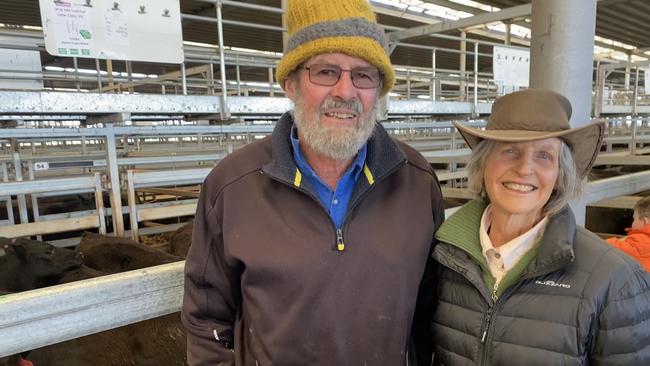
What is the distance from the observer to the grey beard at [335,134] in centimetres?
138

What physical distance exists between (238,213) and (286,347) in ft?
1.39

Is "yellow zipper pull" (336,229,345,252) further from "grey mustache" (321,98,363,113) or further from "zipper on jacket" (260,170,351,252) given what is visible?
"grey mustache" (321,98,363,113)

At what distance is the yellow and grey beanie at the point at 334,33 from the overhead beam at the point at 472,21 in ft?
11.1

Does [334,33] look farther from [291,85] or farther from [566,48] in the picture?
[566,48]

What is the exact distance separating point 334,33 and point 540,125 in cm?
66

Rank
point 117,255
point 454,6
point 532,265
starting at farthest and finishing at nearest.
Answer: point 454,6 → point 117,255 → point 532,265

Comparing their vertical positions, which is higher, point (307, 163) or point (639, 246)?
point (307, 163)

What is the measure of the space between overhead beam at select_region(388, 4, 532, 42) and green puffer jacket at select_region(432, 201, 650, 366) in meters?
3.66

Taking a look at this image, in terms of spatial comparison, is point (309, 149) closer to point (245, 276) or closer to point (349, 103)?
point (349, 103)

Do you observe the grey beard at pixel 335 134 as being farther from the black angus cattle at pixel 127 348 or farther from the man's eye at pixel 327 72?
the black angus cattle at pixel 127 348

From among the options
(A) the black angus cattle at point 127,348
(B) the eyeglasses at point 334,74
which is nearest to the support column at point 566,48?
(B) the eyeglasses at point 334,74

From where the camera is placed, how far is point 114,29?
286 centimetres

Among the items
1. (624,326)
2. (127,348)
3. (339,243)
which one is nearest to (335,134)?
(339,243)

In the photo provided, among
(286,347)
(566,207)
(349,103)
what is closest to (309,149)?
(349,103)
